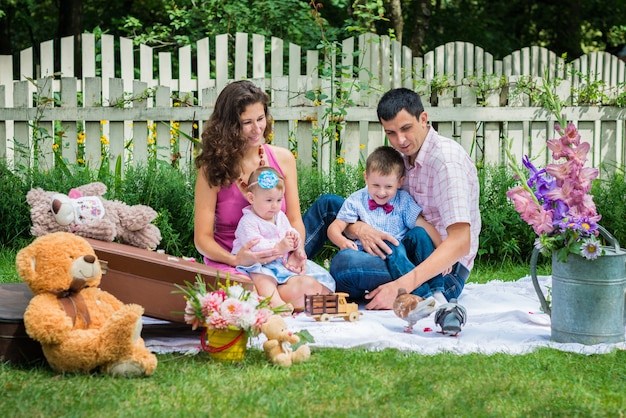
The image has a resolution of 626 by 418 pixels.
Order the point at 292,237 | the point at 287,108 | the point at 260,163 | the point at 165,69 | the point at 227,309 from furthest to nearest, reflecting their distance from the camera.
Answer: the point at 165,69 → the point at 287,108 → the point at 260,163 → the point at 292,237 → the point at 227,309

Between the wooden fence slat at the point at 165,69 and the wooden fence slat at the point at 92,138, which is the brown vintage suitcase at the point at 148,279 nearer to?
the wooden fence slat at the point at 92,138

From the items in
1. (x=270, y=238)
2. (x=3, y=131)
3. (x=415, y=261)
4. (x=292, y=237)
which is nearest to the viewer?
(x=292, y=237)

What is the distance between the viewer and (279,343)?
3400 mm

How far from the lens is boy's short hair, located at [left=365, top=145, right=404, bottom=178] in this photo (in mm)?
4629

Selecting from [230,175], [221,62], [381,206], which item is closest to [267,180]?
[230,175]

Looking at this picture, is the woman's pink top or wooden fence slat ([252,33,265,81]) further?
wooden fence slat ([252,33,265,81])

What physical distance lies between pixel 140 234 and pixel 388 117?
1.49 m

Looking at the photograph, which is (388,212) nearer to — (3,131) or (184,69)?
(184,69)

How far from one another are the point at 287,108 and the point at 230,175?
2.62 m

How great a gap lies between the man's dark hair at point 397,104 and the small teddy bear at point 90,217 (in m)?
1.40

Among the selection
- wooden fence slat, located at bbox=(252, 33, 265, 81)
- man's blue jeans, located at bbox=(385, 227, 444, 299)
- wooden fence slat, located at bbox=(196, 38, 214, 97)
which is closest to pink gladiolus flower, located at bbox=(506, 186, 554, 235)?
man's blue jeans, located at bbox=(385, 227, 444, 299)

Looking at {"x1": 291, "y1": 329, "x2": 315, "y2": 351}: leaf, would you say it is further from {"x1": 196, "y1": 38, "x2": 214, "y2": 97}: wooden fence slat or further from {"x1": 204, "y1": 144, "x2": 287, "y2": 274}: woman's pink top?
{"x1": 196, "y1": 38, "x2": 214, "y2": 97}: wooden fence slat

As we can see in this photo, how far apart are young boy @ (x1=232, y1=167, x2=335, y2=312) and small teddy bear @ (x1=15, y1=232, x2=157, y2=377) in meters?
1.21

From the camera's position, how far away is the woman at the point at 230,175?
14.8 feet
